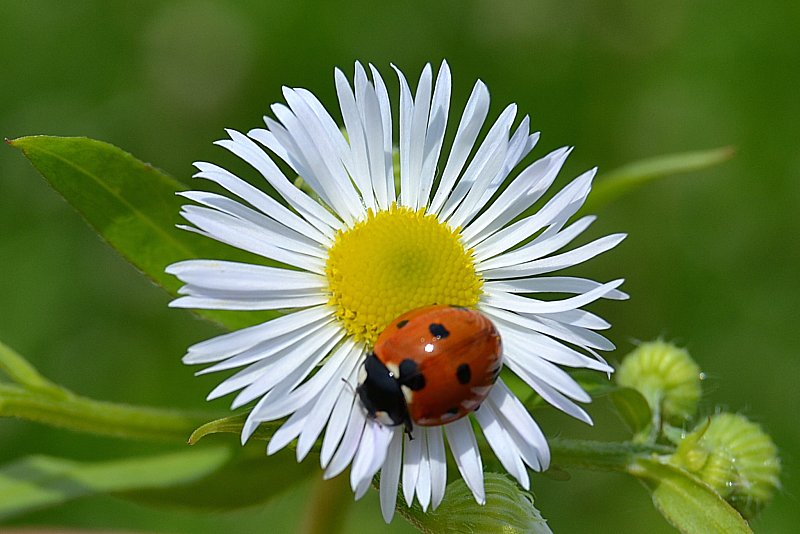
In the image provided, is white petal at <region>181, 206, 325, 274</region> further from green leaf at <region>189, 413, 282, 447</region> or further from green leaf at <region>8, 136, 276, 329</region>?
green leaf at <region>189, 413, 282, 447</region>

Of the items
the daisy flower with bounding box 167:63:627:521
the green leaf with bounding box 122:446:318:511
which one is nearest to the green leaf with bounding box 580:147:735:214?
the daisy flower with bounding box 167:63:627:521

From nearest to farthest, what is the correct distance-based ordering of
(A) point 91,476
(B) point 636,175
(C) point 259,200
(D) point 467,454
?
(D) point 467,454
(C) point 259,200
(A) point 91,476
(B) point 636,175

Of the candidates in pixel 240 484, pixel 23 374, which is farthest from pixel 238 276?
pixel 240 484

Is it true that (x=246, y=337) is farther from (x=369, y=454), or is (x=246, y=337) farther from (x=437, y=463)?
(x=437, y=463)

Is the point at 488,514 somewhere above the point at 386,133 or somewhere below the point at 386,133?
below

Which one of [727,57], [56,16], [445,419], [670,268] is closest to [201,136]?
[56,16]

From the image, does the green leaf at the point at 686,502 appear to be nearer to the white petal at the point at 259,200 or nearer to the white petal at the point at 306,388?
the white petal at the point at 306,388

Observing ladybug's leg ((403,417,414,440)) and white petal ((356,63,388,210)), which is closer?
ladybug's leg ((403,417,414,440))

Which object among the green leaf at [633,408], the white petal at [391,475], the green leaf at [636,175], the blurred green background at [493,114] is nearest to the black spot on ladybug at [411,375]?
the white petal at [391,475]
